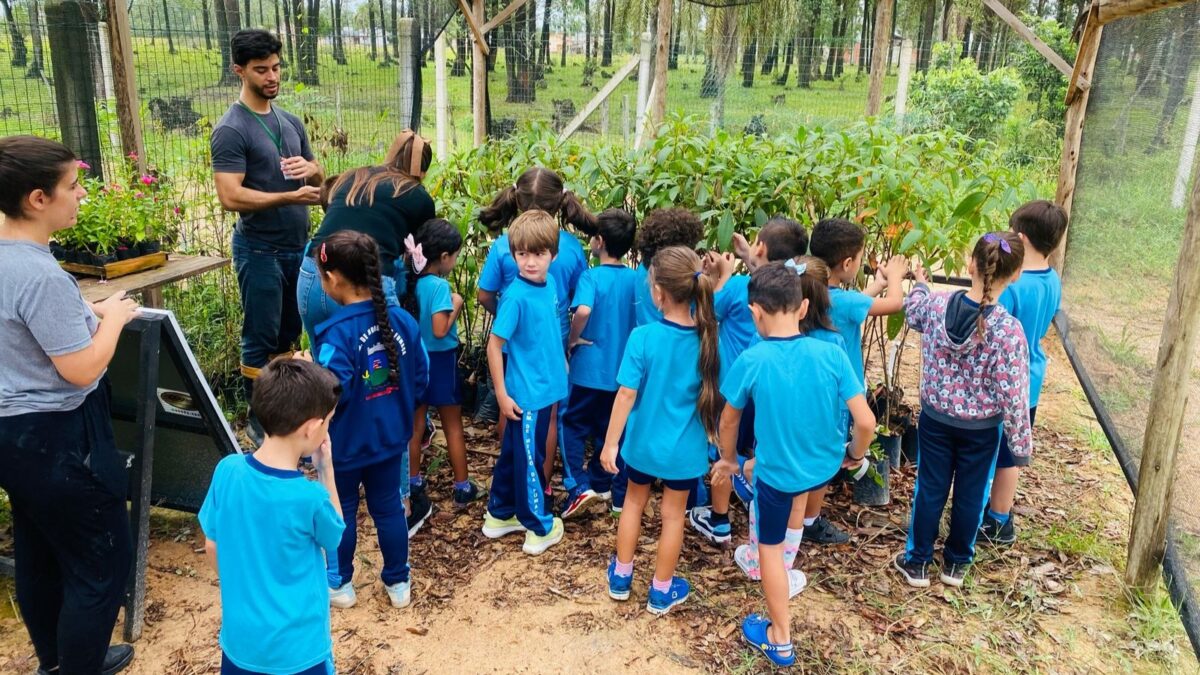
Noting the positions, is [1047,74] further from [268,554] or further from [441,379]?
[268,554]

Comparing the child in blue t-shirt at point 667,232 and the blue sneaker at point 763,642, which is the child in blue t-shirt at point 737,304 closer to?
the child in blue t-shirt at point 667,232

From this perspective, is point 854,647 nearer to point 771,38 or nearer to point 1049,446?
point 1049,446

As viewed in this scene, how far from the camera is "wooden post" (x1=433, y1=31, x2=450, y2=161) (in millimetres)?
9898

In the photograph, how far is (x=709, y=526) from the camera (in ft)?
12.6

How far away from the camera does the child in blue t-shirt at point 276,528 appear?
7.00ft

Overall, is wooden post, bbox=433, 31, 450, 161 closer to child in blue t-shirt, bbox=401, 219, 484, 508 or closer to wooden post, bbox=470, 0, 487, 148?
wooden post, bbox=470, 0, 487, 148

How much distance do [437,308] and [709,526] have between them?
63.0 inches

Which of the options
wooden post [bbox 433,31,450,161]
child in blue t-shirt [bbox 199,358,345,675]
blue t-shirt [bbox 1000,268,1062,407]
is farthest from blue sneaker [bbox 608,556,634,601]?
wooden post [bbox 433,31,450,161]

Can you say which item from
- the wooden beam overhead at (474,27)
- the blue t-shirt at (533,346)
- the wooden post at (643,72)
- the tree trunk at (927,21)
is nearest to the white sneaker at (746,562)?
the blue t-shirt at (533,346)

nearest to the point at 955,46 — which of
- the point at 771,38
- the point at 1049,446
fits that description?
the point at 771,38

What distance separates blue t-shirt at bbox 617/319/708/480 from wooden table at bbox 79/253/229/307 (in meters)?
2.12

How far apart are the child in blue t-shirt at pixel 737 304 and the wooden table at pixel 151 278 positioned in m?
2.47

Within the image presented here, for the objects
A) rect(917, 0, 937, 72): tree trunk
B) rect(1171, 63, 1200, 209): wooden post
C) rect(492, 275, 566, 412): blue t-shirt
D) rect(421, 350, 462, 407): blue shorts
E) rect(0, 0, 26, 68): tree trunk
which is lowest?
rect(421, 350, 462, 407): blue shorts

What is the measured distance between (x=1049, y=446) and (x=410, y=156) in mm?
4061
